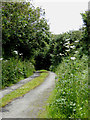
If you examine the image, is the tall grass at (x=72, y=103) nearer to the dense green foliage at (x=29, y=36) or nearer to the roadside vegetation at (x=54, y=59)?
the roadside vegetation at (x=54, y=59)

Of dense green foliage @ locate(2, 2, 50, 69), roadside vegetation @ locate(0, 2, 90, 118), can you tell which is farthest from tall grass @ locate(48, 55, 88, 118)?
dense green foliage @ locate(2, 2, 50, 69)

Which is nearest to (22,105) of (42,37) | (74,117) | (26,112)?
(26,112)

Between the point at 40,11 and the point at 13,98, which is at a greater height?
the point at 40,11

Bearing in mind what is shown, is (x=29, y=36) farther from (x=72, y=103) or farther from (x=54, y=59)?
(x=54, y=59)

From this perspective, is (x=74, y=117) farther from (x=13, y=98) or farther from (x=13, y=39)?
(x=13, y=39)

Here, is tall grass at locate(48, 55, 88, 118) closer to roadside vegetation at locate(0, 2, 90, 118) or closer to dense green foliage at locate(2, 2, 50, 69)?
roadside vegetation at locate(0, 2, 90, 118)

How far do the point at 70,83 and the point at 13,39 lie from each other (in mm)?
9549

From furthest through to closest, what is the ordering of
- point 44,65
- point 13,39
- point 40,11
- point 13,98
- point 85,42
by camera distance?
point 44,65
point 40,11
point 13,39
point 85,42
point 13,98

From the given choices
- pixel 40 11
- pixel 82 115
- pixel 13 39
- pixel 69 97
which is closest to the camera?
pixel 82 115

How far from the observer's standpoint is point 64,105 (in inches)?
181

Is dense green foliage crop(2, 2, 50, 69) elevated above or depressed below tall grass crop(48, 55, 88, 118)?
above

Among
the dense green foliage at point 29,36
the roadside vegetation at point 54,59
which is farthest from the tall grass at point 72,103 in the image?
the dense green foliage at point 29,36

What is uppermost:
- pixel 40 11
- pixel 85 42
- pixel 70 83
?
pixel 40 11

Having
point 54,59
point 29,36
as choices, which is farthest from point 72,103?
point 54,59
